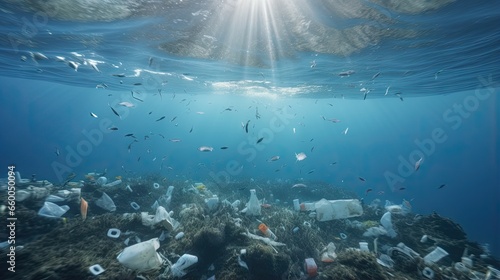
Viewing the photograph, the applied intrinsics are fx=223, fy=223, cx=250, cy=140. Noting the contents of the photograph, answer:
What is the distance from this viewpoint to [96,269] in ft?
14.0

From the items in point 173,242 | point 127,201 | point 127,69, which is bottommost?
point 127,201

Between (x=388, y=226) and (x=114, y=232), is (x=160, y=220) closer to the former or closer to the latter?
(x=114, y=232)

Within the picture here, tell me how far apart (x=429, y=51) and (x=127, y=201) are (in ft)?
61.1

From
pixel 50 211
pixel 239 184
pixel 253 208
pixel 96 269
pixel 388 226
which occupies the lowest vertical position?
pixel 239 184

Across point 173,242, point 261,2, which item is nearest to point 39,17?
point 261,2

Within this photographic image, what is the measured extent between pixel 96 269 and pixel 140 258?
2.49ft

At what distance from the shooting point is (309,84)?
24.0m

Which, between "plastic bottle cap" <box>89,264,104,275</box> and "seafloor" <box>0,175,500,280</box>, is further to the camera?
"seafloor" <box>0,175,500,280</box>

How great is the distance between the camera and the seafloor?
464 centimetres

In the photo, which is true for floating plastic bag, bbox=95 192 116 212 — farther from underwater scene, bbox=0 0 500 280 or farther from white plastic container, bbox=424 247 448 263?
white plastic container, bbox=424 247 448 263

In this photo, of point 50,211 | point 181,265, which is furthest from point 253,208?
point 50,211

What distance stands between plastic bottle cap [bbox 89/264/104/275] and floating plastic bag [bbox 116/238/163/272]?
325mm

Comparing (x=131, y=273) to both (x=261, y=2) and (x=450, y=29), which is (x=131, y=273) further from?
(x=450, y=29)

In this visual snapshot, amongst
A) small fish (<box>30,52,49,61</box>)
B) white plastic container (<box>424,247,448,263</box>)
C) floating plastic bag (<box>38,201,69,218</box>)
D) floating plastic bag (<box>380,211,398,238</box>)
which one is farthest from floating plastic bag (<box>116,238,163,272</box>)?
small fish (<box>30,52,49,61</box>)
